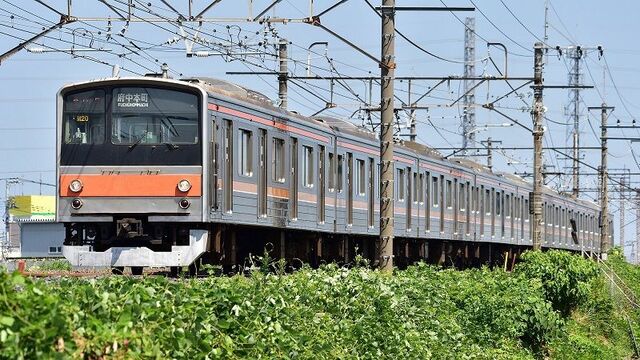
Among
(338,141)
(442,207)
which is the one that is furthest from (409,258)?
(338,141)

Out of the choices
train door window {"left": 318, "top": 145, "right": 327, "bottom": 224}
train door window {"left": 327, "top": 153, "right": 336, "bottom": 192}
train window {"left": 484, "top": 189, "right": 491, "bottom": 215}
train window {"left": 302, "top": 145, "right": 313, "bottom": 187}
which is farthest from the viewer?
train window {"left": 484, "top": 189, "right": 491, "bottom": 215}

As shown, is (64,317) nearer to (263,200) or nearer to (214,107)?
(214,107)

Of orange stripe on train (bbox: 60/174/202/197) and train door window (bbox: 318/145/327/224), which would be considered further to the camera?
train door window (bbox: 318/145/327/224)

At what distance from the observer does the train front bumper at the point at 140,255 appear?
58.0 feet

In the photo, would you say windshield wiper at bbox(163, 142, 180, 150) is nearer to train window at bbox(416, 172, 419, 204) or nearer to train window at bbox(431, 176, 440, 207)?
train window at bbox(416, 172, 419, 204)

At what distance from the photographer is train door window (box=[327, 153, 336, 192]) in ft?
78.2

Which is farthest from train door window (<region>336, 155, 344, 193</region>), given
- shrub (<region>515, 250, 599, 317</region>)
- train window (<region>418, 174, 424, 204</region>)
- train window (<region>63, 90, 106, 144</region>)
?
train window (<region>63, 90, 106, 144</region>)

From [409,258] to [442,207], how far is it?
2.46 metres

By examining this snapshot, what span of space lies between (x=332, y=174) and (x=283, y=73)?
5.09 metres

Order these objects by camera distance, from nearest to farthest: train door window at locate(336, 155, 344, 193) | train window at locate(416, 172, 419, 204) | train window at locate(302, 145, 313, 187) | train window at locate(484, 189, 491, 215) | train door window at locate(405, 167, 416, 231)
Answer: train window at locate(302, 145, 313, 187) < train door window at locate(336, 155, 344, 193) < train door window at locate(405, 167, 416, 231) < train window at locate(416, 172, 419, 204) < train window at locate(484, 189, 491, 215)

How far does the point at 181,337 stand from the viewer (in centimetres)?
690

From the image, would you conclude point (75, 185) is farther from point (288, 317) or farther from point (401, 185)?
point (401, 185)

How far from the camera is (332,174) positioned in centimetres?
2403

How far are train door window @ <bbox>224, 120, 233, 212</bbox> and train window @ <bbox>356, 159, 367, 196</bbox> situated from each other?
6941 mm
